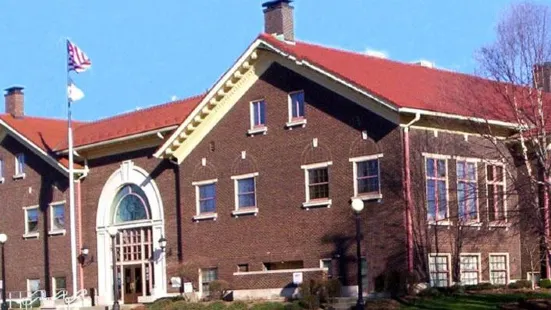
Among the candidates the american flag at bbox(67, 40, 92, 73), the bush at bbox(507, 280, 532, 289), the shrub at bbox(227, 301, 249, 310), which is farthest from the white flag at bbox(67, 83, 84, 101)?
the bush at bbox(507, 280, 532, 289)

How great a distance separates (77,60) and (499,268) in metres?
20.5

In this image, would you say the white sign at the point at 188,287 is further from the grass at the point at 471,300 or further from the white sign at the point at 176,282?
the grass at the point at 471,300

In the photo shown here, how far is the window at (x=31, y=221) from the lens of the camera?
54062 mm

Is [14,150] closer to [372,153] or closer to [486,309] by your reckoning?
[372,153]

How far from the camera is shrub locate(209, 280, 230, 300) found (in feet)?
140

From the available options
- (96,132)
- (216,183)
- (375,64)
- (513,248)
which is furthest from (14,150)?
(513,248)

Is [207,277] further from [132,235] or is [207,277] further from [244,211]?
[132,235]

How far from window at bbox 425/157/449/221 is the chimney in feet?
26.9

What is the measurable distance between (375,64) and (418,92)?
14.0 ft

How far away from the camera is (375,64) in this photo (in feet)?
144

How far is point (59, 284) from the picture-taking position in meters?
52.3

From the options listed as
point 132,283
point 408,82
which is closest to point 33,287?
point 132,283

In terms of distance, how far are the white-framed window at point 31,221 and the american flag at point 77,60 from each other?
8897 mm

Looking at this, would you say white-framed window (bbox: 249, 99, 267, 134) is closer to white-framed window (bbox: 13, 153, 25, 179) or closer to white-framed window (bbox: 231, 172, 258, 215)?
white-framed window (bbox: 231, 172, 258, 215)
